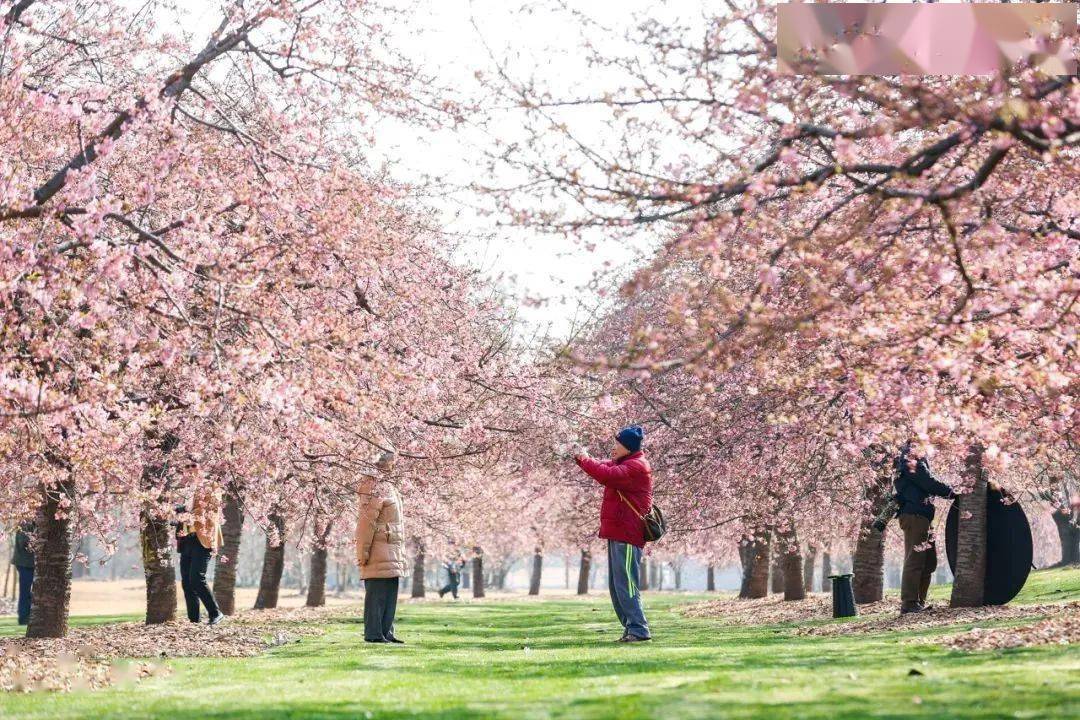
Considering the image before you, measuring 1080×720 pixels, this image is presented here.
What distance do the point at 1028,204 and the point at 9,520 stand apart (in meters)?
13.6

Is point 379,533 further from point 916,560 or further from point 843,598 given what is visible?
point 843,598

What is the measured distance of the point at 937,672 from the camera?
8711 millimetres

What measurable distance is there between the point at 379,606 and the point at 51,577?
4.97 meters

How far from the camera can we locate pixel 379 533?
14.0 m

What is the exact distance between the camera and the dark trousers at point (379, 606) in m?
14.2

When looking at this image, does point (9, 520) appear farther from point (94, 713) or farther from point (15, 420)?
point (94, 713)

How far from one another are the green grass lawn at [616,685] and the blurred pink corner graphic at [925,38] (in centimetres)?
399

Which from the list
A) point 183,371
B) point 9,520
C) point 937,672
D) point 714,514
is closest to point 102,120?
point 183,371

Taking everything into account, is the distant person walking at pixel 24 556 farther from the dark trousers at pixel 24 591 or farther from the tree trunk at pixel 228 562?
the tree trunk at pixel 228 562

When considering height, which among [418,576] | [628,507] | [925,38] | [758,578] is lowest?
[418,576]

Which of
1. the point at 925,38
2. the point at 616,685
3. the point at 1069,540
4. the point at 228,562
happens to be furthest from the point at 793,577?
the point at 1069,540

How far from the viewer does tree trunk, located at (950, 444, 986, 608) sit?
15.5 m

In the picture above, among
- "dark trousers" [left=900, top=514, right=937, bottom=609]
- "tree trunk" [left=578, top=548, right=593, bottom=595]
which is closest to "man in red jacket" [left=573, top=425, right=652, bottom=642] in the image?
"dark trousers" [left=900, top=514, right=937, bottom=609]

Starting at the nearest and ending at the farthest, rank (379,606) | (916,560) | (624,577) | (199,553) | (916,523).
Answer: (624,577), (379,606), (916,523), (916,560), (199,553)
